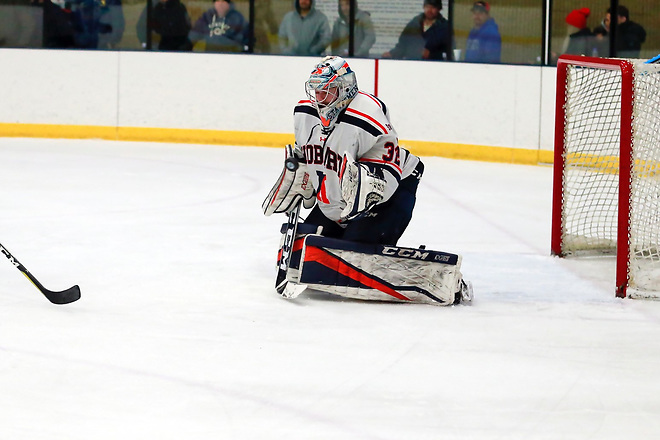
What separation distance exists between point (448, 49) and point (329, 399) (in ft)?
19.0

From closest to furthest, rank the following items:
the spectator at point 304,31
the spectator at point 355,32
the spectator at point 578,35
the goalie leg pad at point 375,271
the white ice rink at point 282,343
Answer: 1. the white ice rink at point 282,343
2. the goalie leg pad at point 375,271
3. the spectator at point 578,35
4. the spectator at point 355,32
5. the spectator at point 304,31

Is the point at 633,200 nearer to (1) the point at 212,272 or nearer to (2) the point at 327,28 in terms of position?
(1) the point at 212,272

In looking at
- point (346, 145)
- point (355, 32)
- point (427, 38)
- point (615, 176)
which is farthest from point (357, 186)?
point (355, 32)

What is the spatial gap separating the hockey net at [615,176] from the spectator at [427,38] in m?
2.59

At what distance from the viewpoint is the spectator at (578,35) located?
25.3 feet

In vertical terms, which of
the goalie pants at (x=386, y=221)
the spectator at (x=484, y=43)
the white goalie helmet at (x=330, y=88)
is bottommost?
the goalie pants at (x=386, y=221)

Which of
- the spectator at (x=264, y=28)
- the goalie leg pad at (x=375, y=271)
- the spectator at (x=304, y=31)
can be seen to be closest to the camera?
the goalie leg pad at (x=375, y=271)

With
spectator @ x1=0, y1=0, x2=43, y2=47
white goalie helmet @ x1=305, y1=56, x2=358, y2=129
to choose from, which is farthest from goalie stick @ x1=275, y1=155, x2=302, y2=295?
spectator @ x1=0, y1=0, x2=43, y2=47

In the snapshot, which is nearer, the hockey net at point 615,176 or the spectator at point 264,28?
the hockey net at point 615,176

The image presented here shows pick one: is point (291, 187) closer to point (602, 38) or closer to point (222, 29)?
point (602, 38)

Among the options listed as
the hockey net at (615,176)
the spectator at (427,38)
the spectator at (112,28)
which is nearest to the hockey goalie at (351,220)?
the hockey net at (615,176)

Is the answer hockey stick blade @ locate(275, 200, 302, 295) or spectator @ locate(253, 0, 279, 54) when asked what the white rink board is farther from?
hockey stick blade @ locate(275, 200, 302, 295)

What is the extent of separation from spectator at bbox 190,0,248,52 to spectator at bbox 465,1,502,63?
1.86 m

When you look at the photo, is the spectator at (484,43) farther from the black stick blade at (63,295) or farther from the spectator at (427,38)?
the black stick blade at (63,295)
